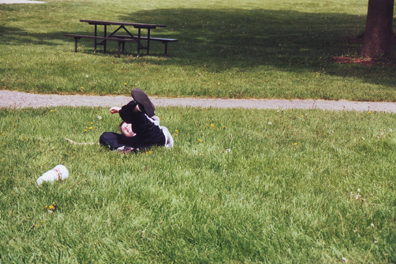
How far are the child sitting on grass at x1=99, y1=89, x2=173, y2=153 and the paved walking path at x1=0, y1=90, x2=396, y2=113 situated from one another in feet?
8.32

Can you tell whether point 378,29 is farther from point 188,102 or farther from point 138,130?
point 138,130

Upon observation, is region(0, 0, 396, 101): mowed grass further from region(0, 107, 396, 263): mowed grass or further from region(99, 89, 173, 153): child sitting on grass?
region(99, 89, 173, 153): child sitting on grass

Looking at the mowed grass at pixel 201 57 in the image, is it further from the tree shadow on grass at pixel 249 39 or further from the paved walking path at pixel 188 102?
the paved walking path at pixel 188 102

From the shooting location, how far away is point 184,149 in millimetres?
4465

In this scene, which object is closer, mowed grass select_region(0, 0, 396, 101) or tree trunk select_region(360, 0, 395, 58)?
mowed grass select_region(0, 0, 396, 101)

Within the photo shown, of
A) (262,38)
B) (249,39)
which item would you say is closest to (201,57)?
(249,39)

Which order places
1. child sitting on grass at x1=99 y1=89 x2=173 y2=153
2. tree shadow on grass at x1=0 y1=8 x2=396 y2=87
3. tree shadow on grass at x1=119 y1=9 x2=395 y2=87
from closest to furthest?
1. child sitting on grass at x1=99 y1=89 x2=173 y2=153
2. tree shadow on grass at x1=0 y1=8 x2=396 y2=87
3. tree shadow on grass at x1=119 y1=9 x2=395 y2=87

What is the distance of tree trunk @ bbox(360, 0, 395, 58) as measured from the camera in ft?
42.2

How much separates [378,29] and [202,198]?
12.1m

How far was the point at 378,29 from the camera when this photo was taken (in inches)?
506

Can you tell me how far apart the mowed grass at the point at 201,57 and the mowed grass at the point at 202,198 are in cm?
318

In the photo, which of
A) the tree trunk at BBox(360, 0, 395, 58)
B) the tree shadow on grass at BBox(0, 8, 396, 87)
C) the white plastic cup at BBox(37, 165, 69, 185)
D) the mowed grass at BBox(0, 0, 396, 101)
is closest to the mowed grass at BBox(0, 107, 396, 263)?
the white plastic cup at BBox(37, 165, 69, 185)

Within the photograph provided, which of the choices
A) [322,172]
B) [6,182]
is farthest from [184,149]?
[6,182]

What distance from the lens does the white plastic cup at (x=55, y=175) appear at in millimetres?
3362
